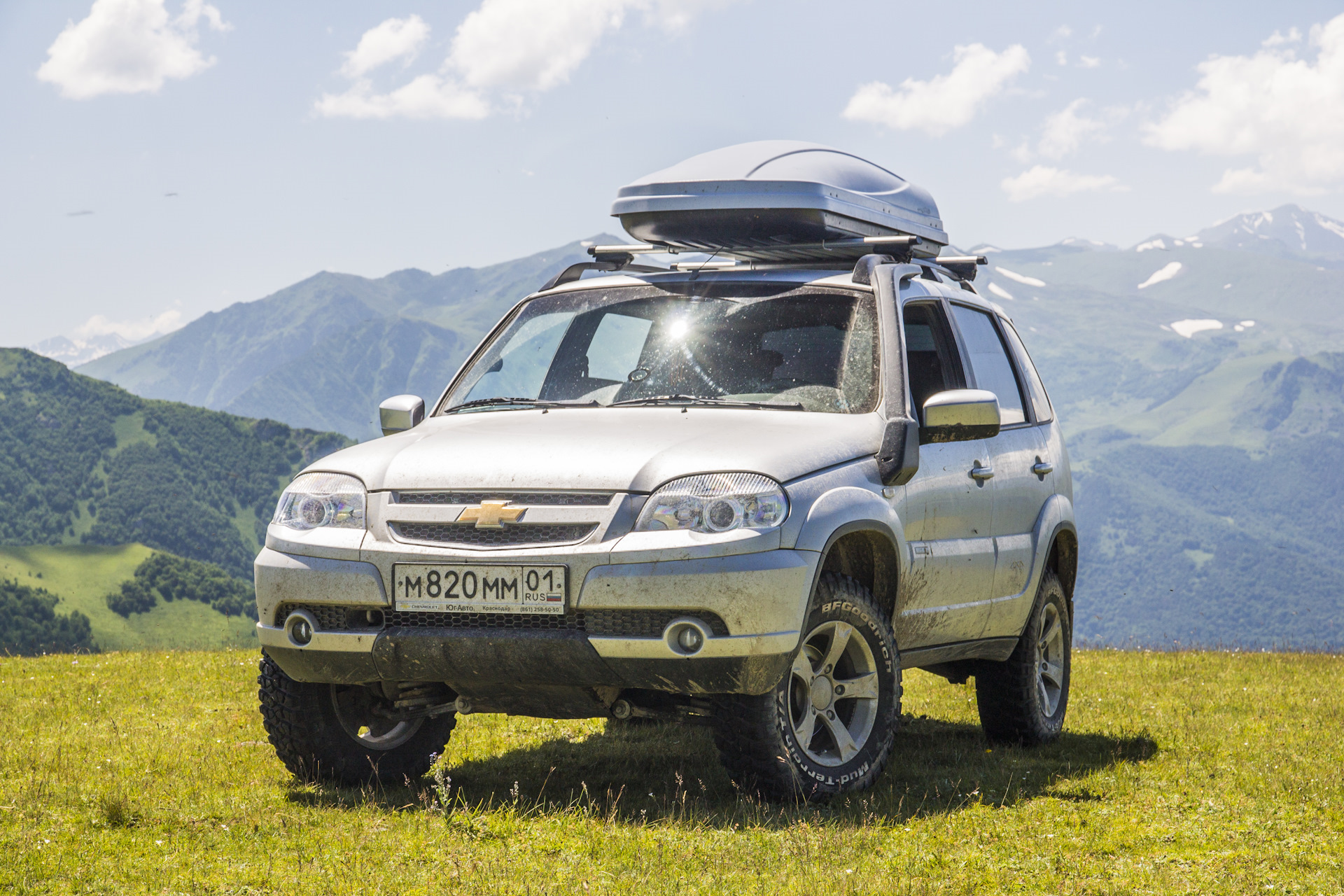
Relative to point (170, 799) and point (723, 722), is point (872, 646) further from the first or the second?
point (170, 799)

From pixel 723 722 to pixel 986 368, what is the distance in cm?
276

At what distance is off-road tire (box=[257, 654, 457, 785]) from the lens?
17.7 feet

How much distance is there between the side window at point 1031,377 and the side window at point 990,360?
0.14m

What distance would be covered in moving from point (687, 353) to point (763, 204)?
0.82 m

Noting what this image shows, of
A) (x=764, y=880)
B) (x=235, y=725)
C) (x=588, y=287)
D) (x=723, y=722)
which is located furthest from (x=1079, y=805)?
(x=235, y=725)

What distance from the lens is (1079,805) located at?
543 centimetres

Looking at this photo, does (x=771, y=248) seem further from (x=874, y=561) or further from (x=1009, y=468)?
(x=874, y=561)

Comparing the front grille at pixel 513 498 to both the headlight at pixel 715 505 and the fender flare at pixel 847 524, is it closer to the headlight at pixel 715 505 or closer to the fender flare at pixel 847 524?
the headlight at pixel 715 505

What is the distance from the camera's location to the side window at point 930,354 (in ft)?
20.4

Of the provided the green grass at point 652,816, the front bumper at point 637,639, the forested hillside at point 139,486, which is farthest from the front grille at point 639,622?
the forested hillside at point 139,486

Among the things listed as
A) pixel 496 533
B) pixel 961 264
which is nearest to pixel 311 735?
pixel 496 533

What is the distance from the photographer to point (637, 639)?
449 cm

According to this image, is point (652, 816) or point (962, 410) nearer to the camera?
point (652, 816)

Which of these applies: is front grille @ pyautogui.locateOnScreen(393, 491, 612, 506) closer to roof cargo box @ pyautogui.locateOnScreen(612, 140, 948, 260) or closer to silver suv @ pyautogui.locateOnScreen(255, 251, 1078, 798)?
silver suv @ pyautogui.locateOnScreen(255, 251, 1078, 798)
